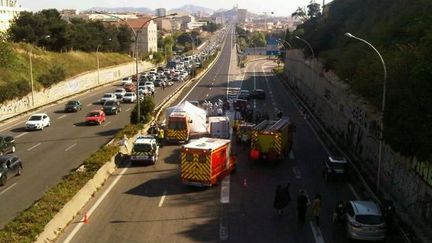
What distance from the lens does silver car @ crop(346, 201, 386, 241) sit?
19.9m

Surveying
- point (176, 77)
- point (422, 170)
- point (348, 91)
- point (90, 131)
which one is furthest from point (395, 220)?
point (176, 77)

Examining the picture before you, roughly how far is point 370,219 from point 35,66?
63619 mm

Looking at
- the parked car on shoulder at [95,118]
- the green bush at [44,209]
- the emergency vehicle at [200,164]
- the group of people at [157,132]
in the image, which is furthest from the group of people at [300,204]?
the parked car on shoulder at [95,118]

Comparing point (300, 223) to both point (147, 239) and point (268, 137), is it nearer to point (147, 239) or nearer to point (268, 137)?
point (147, 239)

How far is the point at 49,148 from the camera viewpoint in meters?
38.3

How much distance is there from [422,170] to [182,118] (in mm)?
20883

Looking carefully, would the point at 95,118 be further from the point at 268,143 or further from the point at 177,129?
the point at 268,143

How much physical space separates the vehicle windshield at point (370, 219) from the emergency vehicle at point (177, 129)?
835 inches

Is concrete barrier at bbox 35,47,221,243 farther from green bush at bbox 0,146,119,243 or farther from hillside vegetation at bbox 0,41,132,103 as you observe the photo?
hillside vegetation at bbox 0,41,132,103

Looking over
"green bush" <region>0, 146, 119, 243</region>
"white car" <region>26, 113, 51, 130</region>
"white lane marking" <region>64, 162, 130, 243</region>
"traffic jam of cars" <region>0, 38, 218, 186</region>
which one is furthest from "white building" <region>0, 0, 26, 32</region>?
"green bush" <region>0, 146, 119, 243</region>

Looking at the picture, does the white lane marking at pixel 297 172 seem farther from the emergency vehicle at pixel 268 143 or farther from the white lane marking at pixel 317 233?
the white lane marking at pixel 317 233

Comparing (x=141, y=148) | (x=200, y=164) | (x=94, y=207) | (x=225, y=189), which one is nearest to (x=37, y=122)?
(x=141, y=148)

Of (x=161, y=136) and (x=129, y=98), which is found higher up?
(x=161, y=136)

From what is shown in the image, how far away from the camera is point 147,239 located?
20656 mm
